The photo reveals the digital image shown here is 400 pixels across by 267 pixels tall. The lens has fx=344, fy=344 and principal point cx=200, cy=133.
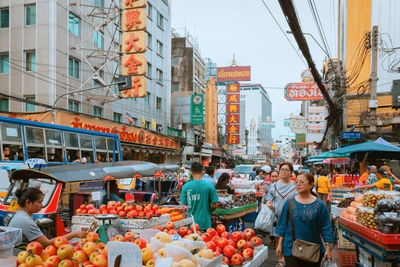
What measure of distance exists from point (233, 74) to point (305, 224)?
74.7 meters

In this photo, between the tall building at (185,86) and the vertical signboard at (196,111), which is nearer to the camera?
the vertical signboard at (196,111)

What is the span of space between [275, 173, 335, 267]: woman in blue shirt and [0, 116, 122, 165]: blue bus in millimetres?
9630

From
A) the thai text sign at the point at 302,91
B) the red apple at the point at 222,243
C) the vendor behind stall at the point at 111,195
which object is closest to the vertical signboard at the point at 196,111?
the thai text sign at the point at 302,91

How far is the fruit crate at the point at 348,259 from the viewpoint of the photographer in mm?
7250

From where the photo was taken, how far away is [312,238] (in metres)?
4.38

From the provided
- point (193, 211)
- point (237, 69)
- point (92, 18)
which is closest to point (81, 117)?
point (92, 18)

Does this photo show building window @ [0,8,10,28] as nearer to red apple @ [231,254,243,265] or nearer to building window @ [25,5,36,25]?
building window @ [25,5,36,25]

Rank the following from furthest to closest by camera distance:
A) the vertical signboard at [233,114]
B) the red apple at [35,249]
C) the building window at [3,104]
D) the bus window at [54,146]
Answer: the vertical signboard at [233,114] < the building window at [3,104] < the bus window at [54,146] < the red apple at [35,249]

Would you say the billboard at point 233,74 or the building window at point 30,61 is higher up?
the billboard at point 233,74

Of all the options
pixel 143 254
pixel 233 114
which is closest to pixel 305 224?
pixel 143 254

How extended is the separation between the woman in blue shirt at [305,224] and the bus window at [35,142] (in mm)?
10219

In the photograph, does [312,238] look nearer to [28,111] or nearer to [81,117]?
[81,117]

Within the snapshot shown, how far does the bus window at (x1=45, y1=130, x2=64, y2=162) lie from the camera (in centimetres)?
1292

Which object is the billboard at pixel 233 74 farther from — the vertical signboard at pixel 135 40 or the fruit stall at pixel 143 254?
the fruit stall at pixel 143 254
